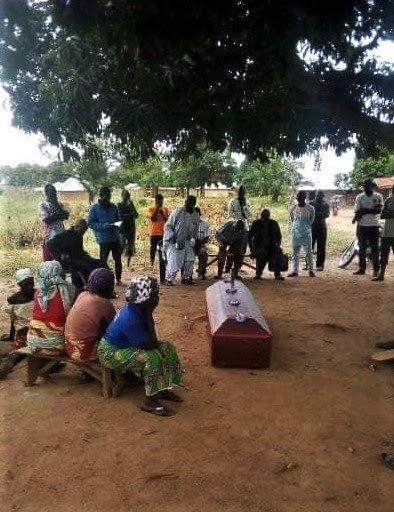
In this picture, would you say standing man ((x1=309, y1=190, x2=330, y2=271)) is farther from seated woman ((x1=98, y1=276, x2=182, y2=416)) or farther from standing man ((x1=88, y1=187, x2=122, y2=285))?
seated woman ((x1=98, y1=276, x2=182, y2=416))

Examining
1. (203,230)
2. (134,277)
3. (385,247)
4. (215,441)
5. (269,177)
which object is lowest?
(215,441)

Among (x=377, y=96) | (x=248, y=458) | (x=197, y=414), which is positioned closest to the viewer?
(x=248, y=458)

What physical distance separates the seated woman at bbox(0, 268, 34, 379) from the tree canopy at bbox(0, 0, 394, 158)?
7.55 ft

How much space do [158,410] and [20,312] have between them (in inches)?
74.7

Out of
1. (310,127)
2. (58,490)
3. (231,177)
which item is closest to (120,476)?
(58,490)

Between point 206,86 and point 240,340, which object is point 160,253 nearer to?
point 206,86

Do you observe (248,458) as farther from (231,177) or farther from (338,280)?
(231,177)

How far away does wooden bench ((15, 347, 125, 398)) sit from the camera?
4.01 m

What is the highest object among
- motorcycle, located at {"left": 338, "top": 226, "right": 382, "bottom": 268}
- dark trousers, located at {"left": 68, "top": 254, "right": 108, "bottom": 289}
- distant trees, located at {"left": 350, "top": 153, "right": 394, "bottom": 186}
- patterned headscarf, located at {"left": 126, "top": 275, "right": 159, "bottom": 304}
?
distant trees, located at {"left": 350, "top": 153, "right": 394, "bottom": 186}

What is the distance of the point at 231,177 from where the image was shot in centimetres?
2978

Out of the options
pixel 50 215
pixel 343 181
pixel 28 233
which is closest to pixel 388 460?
pixel 50 215

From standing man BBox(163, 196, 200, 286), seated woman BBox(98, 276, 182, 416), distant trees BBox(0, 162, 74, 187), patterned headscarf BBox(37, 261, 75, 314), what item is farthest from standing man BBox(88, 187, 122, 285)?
distant trees BBox(0, 162, 74, 187)

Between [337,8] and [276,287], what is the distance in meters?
5.64

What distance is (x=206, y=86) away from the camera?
535 centimetres
